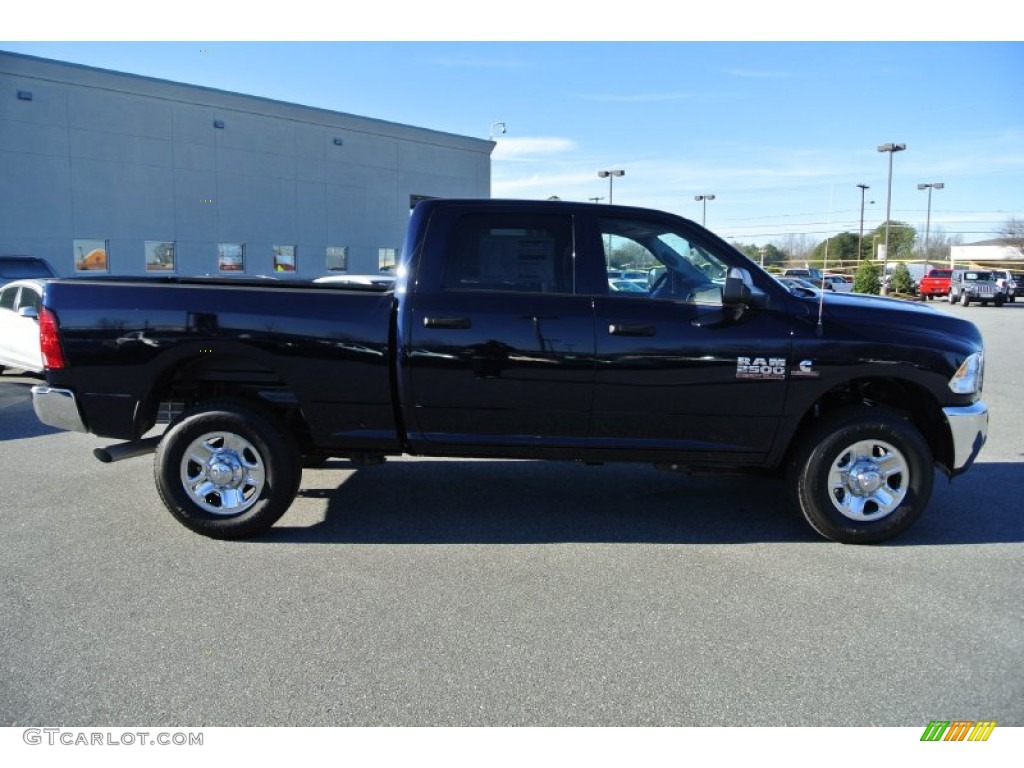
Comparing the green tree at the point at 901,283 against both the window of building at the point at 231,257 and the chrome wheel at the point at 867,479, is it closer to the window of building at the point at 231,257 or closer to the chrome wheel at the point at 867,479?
the window of building at the point at 231,257

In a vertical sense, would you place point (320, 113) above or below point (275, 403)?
above

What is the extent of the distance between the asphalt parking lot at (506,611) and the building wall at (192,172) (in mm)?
19468

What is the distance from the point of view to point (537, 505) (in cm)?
561

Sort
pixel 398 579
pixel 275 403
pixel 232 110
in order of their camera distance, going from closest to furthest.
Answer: pixel 398 579 → pixel 275 403 → pixel 232 110

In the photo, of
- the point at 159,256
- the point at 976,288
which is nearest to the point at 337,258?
the point at 159,256

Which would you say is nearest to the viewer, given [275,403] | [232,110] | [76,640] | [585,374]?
[76,640]

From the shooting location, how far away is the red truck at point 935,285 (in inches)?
1727

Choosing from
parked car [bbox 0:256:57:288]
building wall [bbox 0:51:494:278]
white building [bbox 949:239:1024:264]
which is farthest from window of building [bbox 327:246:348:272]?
white building [bbox 949:239:1024:264]

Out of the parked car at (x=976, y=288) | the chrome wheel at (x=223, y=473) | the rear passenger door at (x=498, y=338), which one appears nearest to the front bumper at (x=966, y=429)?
the rear passenger door at (x=498, y=338)

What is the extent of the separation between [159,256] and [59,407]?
21641mm

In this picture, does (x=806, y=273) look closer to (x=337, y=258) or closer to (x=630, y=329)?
(x=337, y=258)

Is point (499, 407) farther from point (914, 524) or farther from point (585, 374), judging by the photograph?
point (914, 524)

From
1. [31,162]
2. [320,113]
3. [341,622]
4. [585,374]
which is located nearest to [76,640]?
[341,622]

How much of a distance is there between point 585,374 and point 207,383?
2.51m
